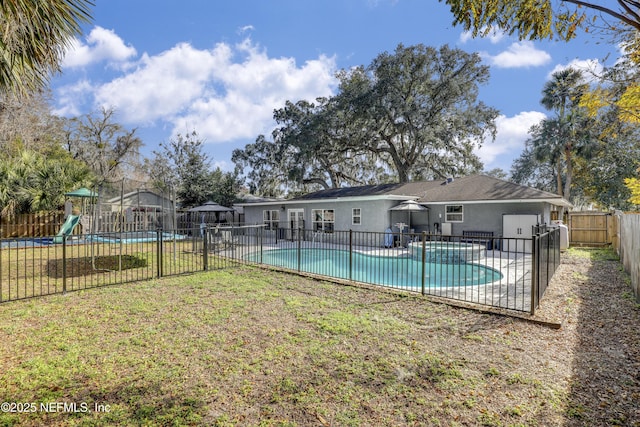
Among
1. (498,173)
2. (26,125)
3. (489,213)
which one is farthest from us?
(498,173)

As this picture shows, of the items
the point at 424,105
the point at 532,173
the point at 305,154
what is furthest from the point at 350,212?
the point at 532,173

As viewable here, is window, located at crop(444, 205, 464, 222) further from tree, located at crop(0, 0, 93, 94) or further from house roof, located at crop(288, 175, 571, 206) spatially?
tree, located at crop(0, 0, 93, 94)

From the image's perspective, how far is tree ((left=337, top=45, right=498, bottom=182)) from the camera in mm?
21672

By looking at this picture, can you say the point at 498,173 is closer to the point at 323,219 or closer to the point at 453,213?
the point at 453,213

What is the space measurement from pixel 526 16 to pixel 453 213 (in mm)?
13453

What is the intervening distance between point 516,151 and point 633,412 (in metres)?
42.0

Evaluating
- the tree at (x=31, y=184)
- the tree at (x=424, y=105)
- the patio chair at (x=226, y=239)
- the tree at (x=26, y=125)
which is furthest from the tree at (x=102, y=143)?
the tree at (x=424, y=105)

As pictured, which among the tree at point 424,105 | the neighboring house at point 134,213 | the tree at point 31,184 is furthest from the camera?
the tree at point 424,105

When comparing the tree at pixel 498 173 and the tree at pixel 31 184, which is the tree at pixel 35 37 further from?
the tree at pixel 498 173

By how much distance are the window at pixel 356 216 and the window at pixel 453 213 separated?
A: 452 cm

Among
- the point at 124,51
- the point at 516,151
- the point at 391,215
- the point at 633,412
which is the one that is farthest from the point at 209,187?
the point at 516,151

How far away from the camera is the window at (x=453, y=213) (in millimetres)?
15995

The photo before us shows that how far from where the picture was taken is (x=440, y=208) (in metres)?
16.6

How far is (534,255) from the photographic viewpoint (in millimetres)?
4863
